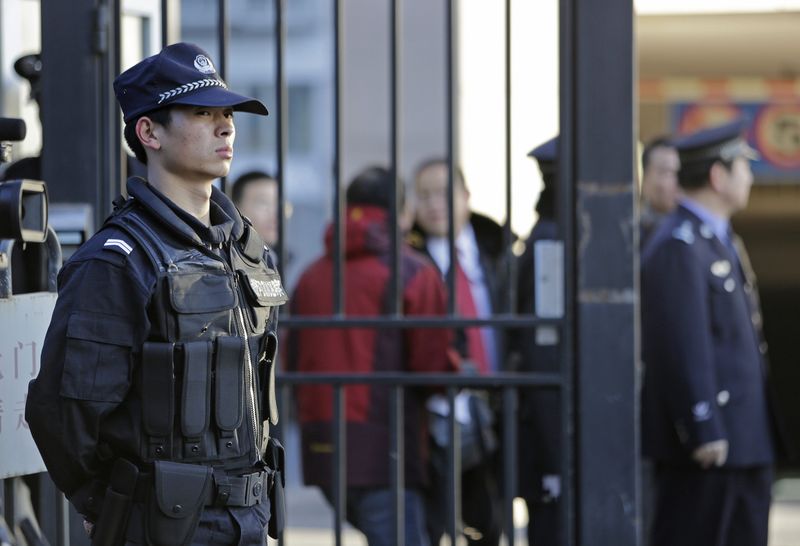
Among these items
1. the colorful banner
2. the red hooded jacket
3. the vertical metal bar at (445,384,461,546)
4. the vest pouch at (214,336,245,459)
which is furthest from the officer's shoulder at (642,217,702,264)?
the colorful banner

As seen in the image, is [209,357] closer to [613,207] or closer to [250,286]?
[250,286]

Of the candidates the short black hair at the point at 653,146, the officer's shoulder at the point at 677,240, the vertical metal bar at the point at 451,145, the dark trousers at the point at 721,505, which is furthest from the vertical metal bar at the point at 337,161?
the short black hair at the point at 653,146

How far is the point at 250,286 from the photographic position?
8.62ft

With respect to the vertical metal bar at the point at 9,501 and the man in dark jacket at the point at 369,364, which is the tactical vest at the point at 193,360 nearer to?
the vertical metal bar at the point at 9,501

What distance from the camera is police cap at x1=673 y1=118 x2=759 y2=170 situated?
4934 mm

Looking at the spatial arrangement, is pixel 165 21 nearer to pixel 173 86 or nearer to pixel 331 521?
pixel 173 86

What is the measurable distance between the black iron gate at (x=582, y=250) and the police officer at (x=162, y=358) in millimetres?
901

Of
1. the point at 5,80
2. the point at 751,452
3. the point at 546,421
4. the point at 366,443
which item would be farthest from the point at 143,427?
the point at 5,80

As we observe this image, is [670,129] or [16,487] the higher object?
[670,129]

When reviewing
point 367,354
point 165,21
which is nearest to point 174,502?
point 165,21

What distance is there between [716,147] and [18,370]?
286 cm

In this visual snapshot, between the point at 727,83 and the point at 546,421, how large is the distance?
3613 mm

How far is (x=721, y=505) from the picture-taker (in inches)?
184

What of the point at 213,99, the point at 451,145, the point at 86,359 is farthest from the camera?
the point at 451,145
